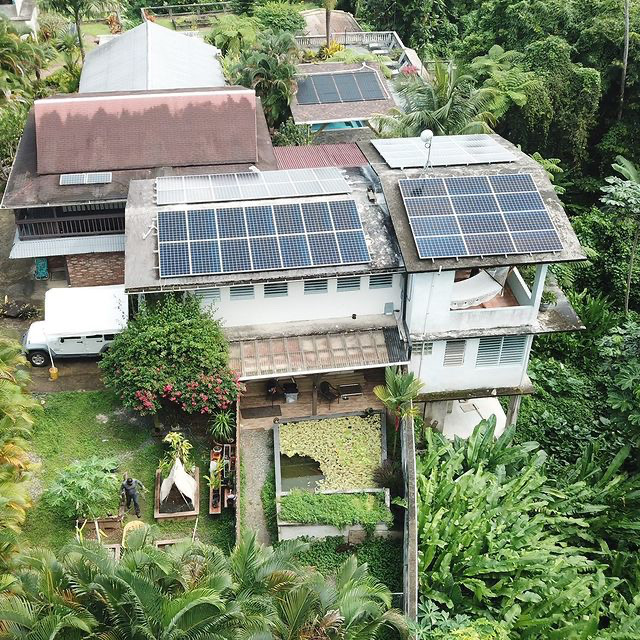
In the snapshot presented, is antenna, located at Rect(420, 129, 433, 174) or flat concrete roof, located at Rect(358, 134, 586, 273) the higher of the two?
antenna, located at Rect(420, 129, 433, 174)

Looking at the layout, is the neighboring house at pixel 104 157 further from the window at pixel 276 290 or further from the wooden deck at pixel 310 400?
the window at pixel 276 290

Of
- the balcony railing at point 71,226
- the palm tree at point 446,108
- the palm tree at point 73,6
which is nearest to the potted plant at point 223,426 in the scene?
the balcony railing at point 71,226

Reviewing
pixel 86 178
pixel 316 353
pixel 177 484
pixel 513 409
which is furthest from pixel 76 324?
pixel 513 409

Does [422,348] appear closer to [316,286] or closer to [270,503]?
[316,286]

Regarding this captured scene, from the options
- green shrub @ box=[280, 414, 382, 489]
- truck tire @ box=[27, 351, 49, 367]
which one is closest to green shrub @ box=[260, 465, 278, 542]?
green shrub @ box=[280, 414, 382, 489]

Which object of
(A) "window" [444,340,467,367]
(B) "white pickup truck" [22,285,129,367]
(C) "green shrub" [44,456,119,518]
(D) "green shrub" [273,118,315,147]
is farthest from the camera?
(D) "green shrub" [273,118,315,147]

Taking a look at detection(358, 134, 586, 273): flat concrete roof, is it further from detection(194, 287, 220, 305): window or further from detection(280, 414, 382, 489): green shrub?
detection(194, 287, 220, 305): window

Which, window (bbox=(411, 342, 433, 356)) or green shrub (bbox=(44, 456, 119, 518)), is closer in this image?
green shrub (bbox=(44, 456, 119, 518))

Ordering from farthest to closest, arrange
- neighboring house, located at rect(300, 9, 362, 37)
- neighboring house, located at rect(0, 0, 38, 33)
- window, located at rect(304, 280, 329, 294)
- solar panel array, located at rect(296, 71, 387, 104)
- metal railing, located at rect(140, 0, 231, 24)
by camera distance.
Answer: metal railing, located at rect(140, 0, 231, 24) < neighboring house, located at rect(300, 9, 362, 37) < neighboring house, located at rect(0, 0, 38, 33) < solar panel array, located at rect(296, 71, 387, 104) < window, located at rect(304, 280, 329, 294)
